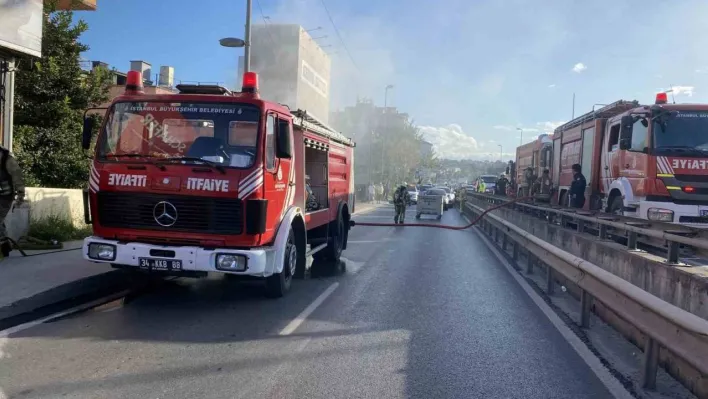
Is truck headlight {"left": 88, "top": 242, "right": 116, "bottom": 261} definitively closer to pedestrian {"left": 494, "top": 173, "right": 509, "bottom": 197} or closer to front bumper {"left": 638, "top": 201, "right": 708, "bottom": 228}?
front bumper {"left": 638, "top": 201, "right": 708, "bottom": 228}

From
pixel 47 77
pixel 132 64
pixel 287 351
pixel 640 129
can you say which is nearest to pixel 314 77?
pixel 132 64

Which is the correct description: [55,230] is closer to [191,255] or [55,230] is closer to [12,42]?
[12,42]

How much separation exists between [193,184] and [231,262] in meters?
0.93

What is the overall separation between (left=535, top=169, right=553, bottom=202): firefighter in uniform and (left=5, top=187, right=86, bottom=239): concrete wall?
12.1 metres

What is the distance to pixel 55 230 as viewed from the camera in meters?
10.5

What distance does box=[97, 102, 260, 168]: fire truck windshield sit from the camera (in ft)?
21.3

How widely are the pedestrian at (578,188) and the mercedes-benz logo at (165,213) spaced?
1032cm

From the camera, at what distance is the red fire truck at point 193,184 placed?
244 inches

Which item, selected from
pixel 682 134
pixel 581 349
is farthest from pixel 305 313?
pixel 682 134

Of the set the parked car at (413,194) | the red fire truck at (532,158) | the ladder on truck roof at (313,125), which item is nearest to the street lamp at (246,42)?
the ladder on truck roof at (313,125)

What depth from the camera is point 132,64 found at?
39062 mm

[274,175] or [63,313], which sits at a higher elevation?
[274,175]

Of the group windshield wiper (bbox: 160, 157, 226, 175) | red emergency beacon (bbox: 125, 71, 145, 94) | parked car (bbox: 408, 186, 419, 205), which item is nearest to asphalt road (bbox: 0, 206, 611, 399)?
windshield wiper (bbox: 160, 157, 226, 175)

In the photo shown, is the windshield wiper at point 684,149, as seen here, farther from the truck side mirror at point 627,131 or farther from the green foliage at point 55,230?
the green foliage at point 55,230
